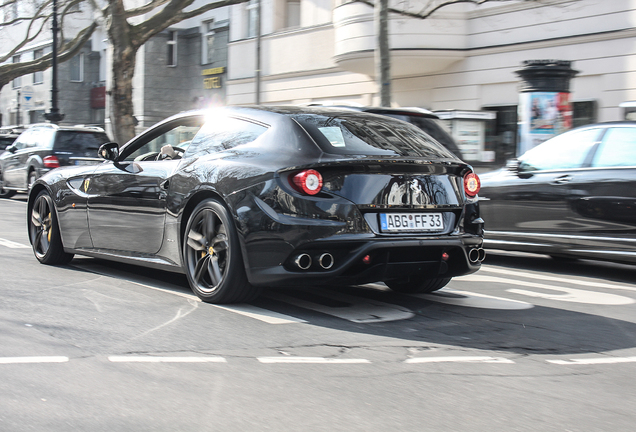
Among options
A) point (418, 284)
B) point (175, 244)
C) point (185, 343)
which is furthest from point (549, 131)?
point (185, 343)

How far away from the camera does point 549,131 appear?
1495 centimetres

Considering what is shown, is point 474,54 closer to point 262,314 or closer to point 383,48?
point 383,48

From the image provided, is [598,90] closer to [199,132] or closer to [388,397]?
[199,132]

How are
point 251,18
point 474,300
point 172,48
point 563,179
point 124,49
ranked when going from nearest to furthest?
1. point 474,300
2. point 563,179
3. point 124,49
4. point 251,18
5. point 172,48

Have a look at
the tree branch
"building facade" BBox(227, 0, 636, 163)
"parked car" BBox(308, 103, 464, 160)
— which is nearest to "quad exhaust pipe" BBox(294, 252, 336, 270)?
"parked car" BBox(308, 103, 464, 160)

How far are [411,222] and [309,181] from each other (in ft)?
2.37

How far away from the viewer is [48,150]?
18.2 m

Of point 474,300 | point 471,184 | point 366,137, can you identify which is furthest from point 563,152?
point 366,137

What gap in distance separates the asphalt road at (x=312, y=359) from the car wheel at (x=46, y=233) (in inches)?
25.9

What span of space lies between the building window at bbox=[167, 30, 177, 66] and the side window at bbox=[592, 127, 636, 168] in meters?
34.4

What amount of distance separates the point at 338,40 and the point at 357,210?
19299 millimetres

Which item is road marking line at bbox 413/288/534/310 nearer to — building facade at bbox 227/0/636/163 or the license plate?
the license plate

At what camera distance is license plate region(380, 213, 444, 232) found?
5286 mm

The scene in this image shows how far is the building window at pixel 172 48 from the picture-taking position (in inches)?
1592
